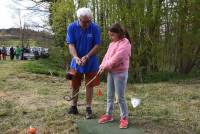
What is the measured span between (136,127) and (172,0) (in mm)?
10940

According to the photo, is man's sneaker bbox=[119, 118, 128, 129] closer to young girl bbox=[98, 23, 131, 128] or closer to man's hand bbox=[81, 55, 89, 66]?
young girl bbox=[98, 23, 131, 128]

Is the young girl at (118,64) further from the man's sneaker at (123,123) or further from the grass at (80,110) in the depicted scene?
the grass at (80,110)

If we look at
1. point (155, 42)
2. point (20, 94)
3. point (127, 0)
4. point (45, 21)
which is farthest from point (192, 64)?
point (20, 94)

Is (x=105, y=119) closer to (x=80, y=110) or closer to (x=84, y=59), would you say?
(x=84, y=59)

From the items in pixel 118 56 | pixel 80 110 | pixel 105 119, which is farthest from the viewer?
pixel 80 110

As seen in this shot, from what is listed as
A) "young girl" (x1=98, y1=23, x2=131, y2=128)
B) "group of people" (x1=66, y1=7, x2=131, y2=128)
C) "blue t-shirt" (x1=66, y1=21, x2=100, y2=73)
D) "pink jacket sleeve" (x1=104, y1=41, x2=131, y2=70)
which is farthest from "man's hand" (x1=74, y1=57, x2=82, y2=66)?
"pink jacket sleeve" (x1=104, y1=41, x2=131, y2=70)

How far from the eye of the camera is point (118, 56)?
757cm

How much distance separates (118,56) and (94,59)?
1.03 meters

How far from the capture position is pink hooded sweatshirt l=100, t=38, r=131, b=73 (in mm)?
7594

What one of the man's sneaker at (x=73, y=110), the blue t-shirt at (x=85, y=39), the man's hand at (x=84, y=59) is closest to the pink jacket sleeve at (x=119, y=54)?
the man's hand at (x=84, y=59)

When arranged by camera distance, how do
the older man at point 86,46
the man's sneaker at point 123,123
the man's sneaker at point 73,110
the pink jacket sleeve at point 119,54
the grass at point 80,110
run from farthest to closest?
the man's sneaker at point 73,110 → the older man at point 86,46 → the grass at point 80,110 → the man's sneaker at point 123,123 → the pink jacket sleeve at point 119,54

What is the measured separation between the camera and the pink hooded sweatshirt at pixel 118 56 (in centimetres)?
759

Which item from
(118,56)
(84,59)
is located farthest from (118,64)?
(84,59)

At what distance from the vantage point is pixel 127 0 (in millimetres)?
17297
